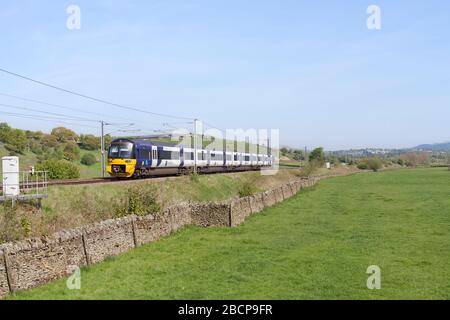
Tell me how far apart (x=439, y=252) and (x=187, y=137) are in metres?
33.5

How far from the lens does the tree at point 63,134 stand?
72.3 metres

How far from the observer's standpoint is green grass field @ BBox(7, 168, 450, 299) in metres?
9.41

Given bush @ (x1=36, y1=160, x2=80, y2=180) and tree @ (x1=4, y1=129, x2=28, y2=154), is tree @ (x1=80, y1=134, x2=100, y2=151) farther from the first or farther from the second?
bush @ (x1=36, y1=160, x2=80, y2=180)

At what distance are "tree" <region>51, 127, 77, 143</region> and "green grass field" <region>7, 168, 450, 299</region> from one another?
195 ft

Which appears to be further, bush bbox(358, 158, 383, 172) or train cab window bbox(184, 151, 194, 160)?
bush bbox(358, 158, 383, 172)

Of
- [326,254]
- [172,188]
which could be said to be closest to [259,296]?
[326,254]

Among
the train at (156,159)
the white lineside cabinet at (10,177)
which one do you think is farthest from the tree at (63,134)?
the white lineside cabinet at (10,177)

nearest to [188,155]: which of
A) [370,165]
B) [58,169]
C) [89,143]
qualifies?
[58,169]

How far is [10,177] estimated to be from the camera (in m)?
16.2

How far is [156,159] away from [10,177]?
16.6 meters

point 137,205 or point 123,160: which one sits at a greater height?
point 123,160

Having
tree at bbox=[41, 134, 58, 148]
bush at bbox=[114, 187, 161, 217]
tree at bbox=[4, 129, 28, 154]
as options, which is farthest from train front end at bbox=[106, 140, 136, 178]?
tree at bbox=[41, 134, 58, 148]

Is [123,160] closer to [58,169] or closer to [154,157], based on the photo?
[154,157]

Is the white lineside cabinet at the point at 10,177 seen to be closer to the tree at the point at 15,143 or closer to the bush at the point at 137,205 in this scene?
the bush at the point at 137,205
